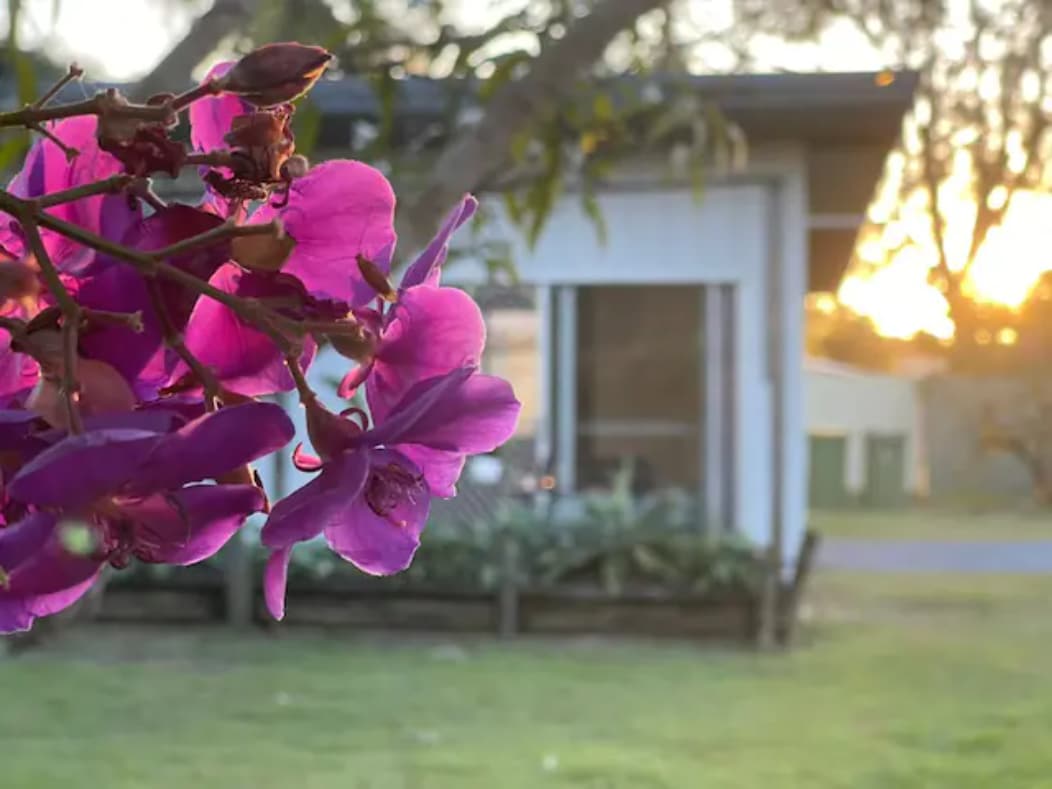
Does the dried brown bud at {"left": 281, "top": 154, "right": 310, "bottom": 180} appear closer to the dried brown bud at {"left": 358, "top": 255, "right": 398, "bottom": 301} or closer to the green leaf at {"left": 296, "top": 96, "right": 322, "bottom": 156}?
the dried brown bud at {"left": 358, "top": 255, "right": 398, "bottom": 301}

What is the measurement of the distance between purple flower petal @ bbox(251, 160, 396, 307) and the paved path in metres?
11.9

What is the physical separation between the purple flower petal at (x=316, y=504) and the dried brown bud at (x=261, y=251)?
0.06 metres

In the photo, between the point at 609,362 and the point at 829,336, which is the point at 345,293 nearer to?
the point at 609,362

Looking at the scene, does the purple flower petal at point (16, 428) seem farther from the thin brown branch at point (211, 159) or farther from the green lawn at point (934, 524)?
the green lawn at point (934, 524)

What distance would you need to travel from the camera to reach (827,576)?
11227 millimetres

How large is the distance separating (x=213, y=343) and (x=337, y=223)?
0.05m

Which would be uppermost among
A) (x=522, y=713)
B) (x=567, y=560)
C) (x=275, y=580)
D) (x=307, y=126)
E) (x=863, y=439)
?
(x=307, y=126)

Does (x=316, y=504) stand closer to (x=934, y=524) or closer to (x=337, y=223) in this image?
(x=337, y=223)

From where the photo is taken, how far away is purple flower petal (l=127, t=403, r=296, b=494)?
1.01 feet

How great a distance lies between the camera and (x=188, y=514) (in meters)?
0.34

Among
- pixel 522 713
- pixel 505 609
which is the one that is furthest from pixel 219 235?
pixel 505 609

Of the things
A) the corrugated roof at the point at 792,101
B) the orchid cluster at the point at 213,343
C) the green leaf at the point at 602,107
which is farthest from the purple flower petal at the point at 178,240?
the corrugated roof at the point at 792,101

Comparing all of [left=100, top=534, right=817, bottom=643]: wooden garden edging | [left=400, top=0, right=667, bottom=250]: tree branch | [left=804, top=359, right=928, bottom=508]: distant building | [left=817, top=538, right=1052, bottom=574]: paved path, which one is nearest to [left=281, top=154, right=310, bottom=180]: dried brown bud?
[left=400, top=0, right=667, bottom=250]: tree branch

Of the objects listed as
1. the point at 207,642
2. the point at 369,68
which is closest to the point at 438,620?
the point at 207,642
